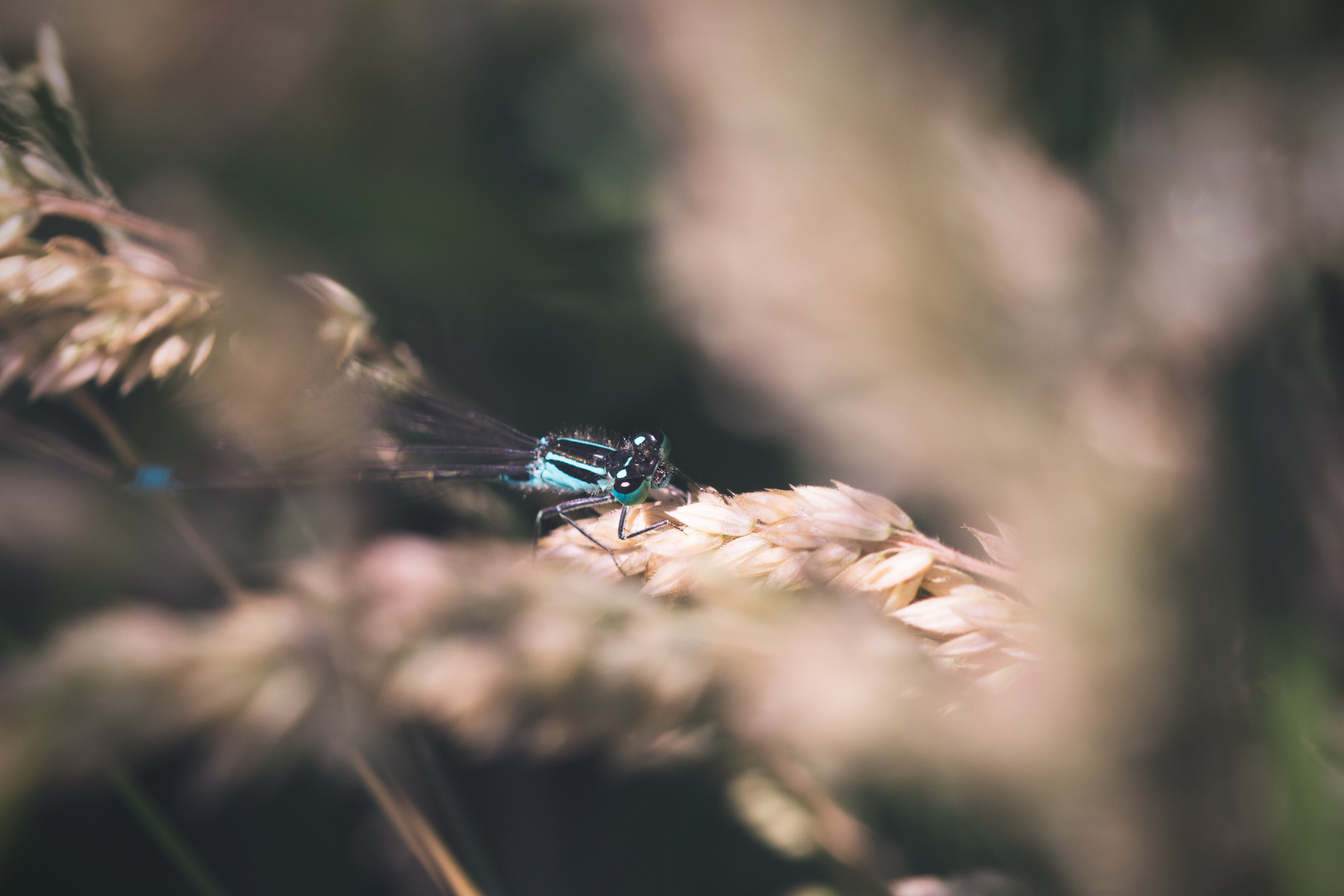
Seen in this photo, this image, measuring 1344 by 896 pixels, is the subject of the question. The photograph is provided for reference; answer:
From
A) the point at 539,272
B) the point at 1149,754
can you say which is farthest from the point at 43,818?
the point at 1149,754

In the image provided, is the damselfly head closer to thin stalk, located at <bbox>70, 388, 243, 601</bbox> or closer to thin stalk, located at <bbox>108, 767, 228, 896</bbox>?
thin stalk, located at <bbox>70, 388, 243, 601</bbox>

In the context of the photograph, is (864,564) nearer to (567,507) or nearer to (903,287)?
(903,287)

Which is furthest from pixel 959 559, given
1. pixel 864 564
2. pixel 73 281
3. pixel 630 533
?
pixel 73 281

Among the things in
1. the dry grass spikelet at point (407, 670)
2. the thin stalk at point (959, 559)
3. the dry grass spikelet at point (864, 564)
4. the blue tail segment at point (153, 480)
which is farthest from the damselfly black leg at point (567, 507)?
the blue tail segment at point (153, 480)

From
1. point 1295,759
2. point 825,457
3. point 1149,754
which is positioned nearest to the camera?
point 1295,759

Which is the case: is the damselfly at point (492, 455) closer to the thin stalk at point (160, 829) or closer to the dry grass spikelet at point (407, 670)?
the dry grass spikelet at point (407, 670)

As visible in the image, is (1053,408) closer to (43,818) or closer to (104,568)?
(104,568)

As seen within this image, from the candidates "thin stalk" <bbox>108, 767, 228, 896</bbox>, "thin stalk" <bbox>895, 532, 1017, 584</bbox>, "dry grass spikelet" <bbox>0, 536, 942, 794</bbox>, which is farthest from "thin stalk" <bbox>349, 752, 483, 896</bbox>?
"thin stalk" <bbox>895, 532, 1017, 584</bbox>
